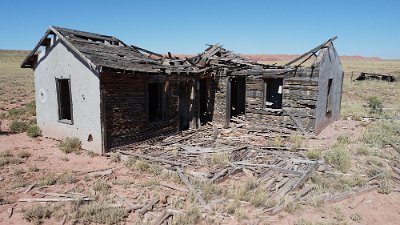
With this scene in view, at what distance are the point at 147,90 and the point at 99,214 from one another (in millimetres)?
6190

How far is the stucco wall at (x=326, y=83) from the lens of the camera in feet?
42.6

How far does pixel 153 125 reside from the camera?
38.8 ft

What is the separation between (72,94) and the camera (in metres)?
10.6

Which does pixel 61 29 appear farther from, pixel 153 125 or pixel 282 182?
pixel 282 182

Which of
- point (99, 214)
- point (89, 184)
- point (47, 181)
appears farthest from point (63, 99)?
point (99, 214)

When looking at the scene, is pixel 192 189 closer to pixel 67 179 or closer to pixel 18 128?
pixel 67 179

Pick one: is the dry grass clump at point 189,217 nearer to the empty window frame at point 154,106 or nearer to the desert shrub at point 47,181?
the desert shrub at point 47,181

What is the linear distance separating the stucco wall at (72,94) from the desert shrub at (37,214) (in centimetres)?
404

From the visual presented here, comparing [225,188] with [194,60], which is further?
[194,60]

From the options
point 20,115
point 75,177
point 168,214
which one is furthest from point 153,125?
point 20,115

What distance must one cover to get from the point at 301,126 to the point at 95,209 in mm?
9778

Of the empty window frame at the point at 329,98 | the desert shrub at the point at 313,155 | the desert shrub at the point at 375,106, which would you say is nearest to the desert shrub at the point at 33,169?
the desert shrub at the point at 313,155

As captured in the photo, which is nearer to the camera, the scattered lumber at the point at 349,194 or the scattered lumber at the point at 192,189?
the scattered lumber at the point at 192,189

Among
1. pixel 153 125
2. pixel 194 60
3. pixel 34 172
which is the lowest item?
pixel 34 172
